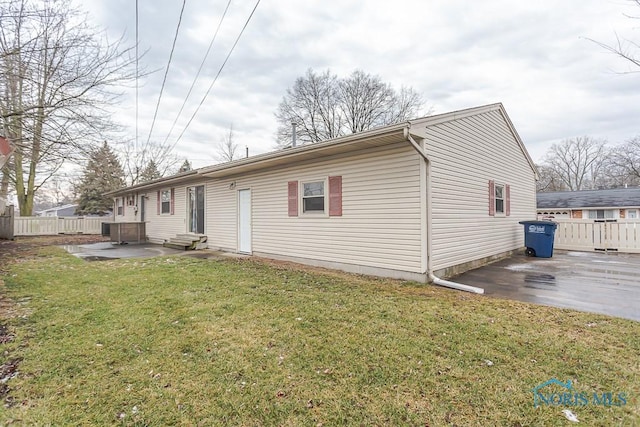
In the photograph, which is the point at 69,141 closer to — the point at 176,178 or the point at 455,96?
the point at 176,178

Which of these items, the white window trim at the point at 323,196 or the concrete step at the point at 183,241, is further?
the concrete step at the point at 183,241

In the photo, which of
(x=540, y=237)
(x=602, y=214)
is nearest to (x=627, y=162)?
(x=602, y=214)

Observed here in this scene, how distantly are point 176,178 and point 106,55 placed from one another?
235 inches

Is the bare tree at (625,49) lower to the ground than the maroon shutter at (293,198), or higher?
higher

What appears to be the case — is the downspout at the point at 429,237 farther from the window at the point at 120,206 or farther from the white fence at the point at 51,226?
the white fence at the point at 51,226

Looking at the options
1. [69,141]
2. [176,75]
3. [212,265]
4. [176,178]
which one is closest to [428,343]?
[212,265]

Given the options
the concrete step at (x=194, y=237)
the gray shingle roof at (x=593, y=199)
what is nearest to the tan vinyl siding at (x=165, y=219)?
the concrete step at (x=194, y=237)

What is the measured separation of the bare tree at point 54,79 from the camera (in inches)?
206

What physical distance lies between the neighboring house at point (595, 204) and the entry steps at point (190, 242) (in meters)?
18.2

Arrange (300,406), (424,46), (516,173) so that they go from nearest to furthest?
1. (300,406)
2. (516,173)
3. (424,46)

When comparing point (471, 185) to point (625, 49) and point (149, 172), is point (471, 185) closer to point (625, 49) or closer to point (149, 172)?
point (625, 49)

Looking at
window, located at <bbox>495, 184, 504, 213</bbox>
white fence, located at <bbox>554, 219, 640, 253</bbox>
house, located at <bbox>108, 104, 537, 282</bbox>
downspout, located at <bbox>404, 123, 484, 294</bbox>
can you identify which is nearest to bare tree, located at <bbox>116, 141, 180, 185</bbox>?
house, located at <bbox>108, 104, 537, 282</bbox>

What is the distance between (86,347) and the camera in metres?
3.09

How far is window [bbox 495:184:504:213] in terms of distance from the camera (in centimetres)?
877
